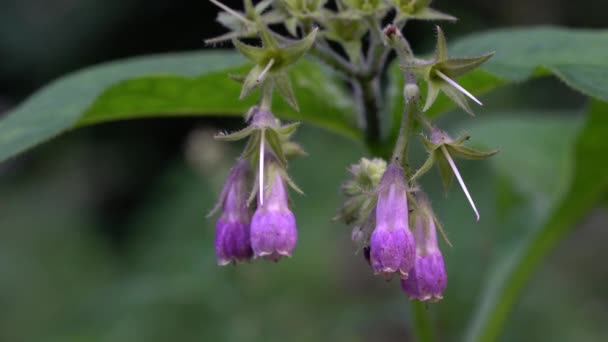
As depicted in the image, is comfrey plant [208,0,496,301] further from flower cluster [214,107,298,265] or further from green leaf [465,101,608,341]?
green leaf [465,101,608,341]

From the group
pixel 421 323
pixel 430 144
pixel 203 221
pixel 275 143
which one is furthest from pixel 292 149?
pixel 203 221

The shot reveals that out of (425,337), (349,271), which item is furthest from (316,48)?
(349,271)

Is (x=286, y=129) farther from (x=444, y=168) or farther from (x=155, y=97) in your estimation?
(x=155, y=97)

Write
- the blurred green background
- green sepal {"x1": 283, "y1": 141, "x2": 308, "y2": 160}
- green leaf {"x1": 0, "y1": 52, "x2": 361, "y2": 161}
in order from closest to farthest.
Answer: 1. green sepal {"x1": 283, "y1": 141, "x2": 308, "y2": 160}
2. green leaf {"x1": 0, "y1": 52, "x2": 361, "y2": 161}
3. the blurred green background

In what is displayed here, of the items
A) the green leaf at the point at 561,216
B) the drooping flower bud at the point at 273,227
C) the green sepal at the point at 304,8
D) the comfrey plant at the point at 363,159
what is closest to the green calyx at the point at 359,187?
the comfrey plant at the point at 363,159

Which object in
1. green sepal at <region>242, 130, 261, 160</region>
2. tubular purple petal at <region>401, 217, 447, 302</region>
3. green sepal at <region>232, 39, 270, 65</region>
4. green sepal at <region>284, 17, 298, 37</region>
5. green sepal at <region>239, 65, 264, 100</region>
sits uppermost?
green sepal at <region>284, 17, 298, 37</region>

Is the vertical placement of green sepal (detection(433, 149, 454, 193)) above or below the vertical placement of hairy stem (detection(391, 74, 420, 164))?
below

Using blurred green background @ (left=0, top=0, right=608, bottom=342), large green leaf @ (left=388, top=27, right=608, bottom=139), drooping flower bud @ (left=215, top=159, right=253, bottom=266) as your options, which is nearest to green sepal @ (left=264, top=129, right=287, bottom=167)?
drooping flower bud @ (left=215, top=159, right=253, bottom=266)
